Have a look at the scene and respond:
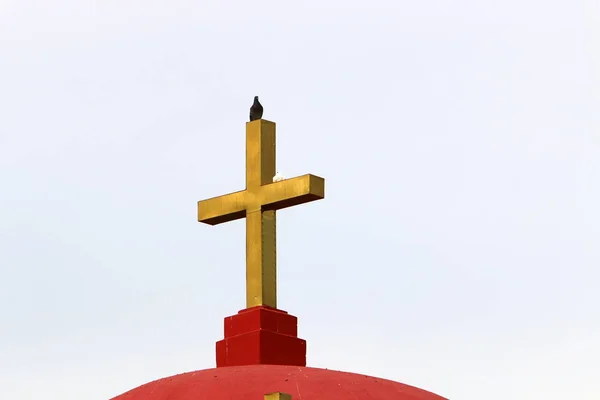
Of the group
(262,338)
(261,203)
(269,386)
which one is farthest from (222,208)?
(269,386)

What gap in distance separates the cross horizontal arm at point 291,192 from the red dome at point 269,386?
2328 millimetres

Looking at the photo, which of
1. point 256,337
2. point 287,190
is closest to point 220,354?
point 256,337

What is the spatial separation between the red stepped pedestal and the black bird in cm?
263

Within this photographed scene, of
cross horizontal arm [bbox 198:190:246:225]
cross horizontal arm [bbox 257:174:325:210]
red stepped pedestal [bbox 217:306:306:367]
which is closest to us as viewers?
red stepped pedestal [bbox 217:306:306:367]

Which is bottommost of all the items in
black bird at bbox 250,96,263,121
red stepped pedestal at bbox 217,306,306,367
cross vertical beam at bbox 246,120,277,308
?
red stepped pedestal at bbox 217,306,306,367

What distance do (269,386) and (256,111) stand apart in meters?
4.66

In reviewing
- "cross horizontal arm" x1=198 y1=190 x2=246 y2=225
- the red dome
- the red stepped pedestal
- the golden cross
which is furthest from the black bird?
the red dome

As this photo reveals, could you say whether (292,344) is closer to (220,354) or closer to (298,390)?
(220,354)

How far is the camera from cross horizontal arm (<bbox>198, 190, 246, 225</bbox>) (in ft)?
66.3

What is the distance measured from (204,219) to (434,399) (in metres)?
4.16

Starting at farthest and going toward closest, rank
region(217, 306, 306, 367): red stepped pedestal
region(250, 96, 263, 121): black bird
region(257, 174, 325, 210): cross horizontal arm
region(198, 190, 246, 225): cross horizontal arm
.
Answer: region(250, 96, 263, 121): black bird < region(198, 190, 246, 225): cross horizontal arm < region(257, 174, 325, 210): cross horizontal arm < region(217, 306, 306, 367): red stepped pedestal

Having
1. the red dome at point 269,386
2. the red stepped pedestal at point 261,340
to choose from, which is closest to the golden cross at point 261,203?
the red stepped pedestal at point 261,340

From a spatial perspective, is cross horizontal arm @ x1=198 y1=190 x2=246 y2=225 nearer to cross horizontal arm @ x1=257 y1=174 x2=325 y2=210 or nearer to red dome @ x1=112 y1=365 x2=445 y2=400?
cross horizontal arm @ x1=257 y1=174 x2=325 y2=210

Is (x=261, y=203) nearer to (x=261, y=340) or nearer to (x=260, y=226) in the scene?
(x=260, y=226)
